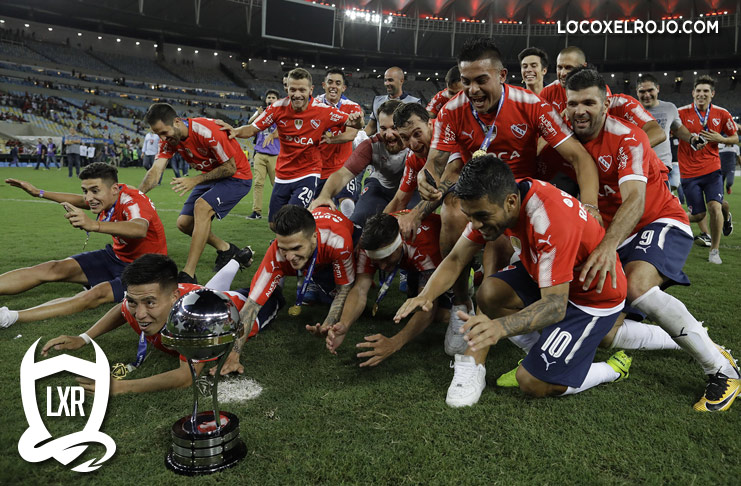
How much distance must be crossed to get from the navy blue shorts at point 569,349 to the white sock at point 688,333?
316 millimetres

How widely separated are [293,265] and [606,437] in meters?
2.11

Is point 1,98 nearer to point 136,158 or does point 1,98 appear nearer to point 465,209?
point 136,158

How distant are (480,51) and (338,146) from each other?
370cm

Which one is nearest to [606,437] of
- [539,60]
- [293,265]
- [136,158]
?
[293,265]

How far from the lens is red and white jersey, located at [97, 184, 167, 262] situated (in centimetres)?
448

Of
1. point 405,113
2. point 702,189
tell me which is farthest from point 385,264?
point 702,189

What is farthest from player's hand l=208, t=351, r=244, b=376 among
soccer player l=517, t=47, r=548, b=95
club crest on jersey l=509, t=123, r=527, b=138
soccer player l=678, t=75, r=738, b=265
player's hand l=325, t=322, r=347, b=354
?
soccer player l=678, t=75, r=738, b=265

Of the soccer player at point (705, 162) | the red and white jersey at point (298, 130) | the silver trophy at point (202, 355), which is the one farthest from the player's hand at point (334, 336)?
the soccer player at point (705, 162)

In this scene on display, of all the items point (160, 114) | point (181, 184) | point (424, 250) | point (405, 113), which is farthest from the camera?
point (160, 114)

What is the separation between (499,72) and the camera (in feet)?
11.7

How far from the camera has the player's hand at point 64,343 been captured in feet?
10.4

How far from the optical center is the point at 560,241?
251 cm

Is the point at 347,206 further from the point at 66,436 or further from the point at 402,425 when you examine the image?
the point at 66,436

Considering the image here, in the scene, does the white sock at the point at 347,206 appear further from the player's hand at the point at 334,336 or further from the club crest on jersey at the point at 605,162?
the club crest on jersey at the point at 605,162
